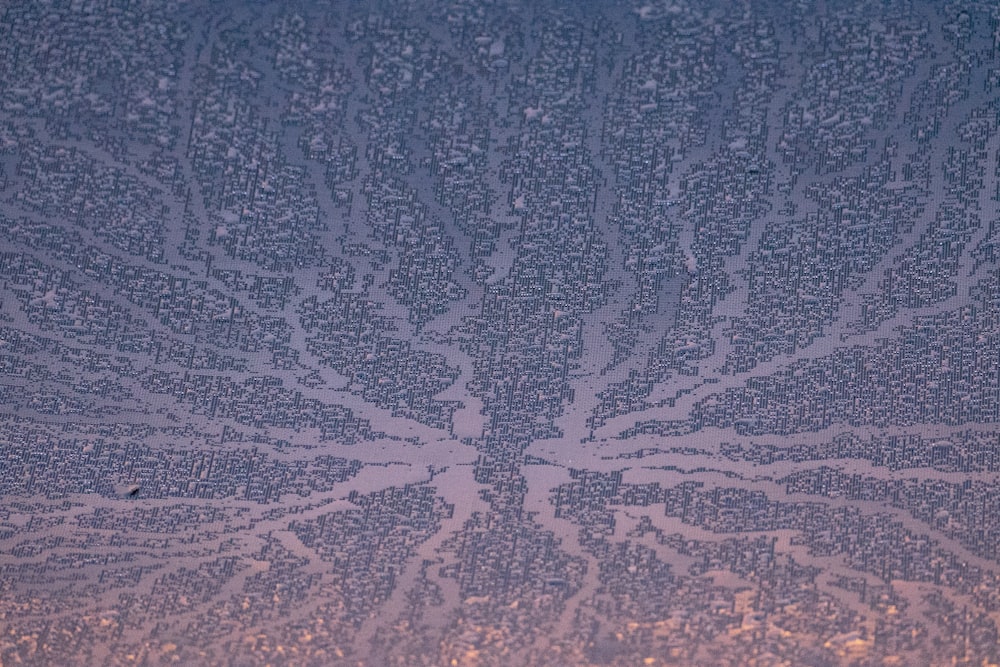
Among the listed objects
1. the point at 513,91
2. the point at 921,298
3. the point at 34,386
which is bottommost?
the point at 34,386

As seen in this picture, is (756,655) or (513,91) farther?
(513,91)

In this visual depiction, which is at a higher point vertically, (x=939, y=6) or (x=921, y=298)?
(x=939, y=6)

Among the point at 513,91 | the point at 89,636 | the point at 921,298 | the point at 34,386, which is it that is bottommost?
the point at 89,636

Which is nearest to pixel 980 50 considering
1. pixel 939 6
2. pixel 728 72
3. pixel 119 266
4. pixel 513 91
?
pixel 939 6

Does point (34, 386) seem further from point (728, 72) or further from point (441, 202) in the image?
point (728, 72)

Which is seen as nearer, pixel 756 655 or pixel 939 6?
pixel 756 655

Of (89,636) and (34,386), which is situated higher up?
(34,386)

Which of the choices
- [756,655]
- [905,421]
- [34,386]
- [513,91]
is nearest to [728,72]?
[513,91]

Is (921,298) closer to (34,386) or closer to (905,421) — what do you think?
(905,421)

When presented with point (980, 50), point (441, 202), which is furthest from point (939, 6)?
point (441, 202)
